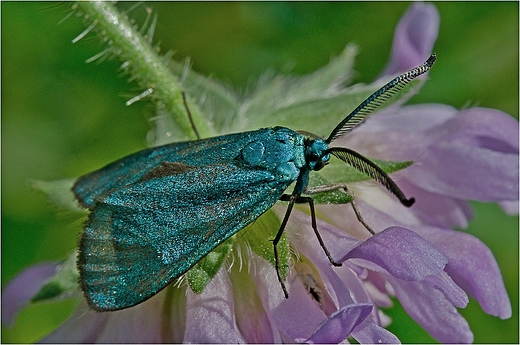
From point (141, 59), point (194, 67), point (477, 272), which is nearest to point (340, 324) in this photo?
point (477, 272)

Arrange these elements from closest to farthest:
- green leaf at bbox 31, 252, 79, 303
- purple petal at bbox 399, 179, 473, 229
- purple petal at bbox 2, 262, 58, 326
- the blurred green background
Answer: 1. green leaf at bbox 31, 252, 79, 303
2. purple petal at bbox 399, 179, 473, 229
3. purple petal at bbox 2, 262, 58, 326
4. the blurred green background

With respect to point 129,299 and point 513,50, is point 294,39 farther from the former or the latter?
point 129,299

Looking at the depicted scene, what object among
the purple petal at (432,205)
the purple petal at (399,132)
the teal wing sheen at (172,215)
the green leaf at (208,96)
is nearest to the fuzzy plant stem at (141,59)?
the green leaf at (208,96)

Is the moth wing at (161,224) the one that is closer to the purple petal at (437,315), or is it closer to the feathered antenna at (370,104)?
the feathered antenna at (370,104)

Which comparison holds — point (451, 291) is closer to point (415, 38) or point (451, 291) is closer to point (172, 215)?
point (172, 215)

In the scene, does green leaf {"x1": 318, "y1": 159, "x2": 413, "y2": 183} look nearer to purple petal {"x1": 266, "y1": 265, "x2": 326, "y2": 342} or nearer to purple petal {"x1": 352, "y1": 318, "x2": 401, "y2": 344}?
purple petal {"x1": 266, "y1": 265, "x2": 326, "y2": 342}

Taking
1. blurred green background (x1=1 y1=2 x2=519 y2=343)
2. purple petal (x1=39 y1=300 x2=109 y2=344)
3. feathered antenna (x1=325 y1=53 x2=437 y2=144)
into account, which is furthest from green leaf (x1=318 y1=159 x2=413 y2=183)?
blurred green background (x1=1 y1=2 x2=519 y2=343)
